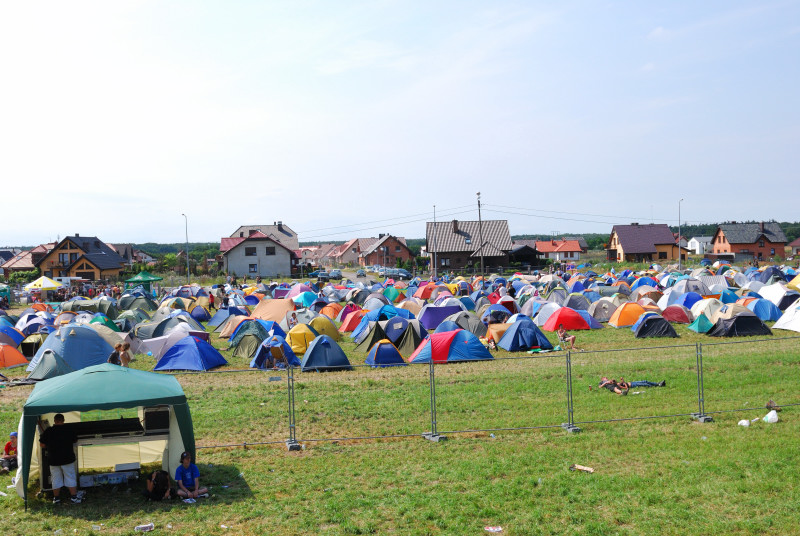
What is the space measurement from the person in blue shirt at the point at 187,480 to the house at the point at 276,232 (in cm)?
7169

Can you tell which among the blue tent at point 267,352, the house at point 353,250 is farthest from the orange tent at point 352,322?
the house at point 353,250

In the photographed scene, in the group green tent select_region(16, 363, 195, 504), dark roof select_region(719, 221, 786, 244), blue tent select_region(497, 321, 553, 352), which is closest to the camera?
green tent select_region(16, 363, 195, 504)

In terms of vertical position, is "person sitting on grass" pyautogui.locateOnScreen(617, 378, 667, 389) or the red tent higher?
the red tent

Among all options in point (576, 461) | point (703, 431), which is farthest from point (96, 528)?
point (703, 431)

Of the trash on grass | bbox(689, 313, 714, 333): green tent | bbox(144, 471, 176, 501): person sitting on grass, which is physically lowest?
the trash on grass

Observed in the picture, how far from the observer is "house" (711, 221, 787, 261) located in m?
84.0

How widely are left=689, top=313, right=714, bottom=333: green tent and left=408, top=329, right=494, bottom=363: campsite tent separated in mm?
8979

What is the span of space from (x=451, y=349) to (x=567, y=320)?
7.77 m

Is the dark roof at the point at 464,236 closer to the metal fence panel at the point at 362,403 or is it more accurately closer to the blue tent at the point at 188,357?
the blue tent at the point at 188,357

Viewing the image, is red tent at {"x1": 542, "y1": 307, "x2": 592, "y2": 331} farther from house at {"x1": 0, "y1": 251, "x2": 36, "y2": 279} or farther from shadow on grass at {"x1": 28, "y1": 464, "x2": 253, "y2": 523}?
house at {"x1": 0, "y1": 251, "x2": 36, "y2": 279}

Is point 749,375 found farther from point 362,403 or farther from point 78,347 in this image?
point 78,347

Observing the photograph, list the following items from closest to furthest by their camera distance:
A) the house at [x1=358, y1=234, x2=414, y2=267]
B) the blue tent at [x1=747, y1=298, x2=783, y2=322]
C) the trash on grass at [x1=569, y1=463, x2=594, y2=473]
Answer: the trash on grass at [x1=569, y1=463, x2=594, y2=473] < the blue tent at [x1=747, y1=298, x2=783, y2=322] < the house at [x1=358, y1=234, x2=414, y2=267]

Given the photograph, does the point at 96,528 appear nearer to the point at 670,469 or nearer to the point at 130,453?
the point at 130,453

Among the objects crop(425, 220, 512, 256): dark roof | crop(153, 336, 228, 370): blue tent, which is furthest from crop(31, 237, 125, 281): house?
crop(153, 336, 228, 370): blue tent
